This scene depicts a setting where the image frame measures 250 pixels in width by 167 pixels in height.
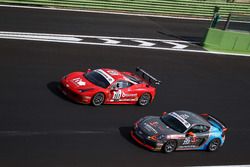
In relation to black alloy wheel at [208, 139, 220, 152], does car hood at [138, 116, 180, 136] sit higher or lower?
higher

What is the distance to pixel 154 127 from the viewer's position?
15.9 meters

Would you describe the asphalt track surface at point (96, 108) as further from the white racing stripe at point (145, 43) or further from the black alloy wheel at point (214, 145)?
the white racing stripe at point (145, 43)

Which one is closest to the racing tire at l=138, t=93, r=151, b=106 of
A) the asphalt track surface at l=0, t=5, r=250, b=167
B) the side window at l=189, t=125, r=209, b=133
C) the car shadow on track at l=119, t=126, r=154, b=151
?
the asphalt track surface at l=0, t=5, r=250, b=167

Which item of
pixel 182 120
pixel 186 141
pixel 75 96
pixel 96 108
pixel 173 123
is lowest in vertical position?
pixel 96 108

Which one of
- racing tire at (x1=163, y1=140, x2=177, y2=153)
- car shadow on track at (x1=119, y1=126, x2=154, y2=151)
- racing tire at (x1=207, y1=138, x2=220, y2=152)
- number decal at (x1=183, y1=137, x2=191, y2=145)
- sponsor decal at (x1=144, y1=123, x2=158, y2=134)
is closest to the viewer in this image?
racing tire at (x1=163, y1=140, x2=177, y2=153)

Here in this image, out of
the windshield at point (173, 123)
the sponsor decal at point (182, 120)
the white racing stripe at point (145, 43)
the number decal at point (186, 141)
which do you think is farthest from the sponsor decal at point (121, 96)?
the white racing stripe at point (145, 43)

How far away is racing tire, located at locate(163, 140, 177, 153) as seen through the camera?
15.6 m

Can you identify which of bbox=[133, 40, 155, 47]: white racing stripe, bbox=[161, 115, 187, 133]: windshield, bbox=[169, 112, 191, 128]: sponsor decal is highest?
bbox=[169, 112, 191, 128]: sponsor decal

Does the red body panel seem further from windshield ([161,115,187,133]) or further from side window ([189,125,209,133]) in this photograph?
side window ([189,125,209,133])

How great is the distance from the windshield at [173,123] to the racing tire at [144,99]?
2749 mm

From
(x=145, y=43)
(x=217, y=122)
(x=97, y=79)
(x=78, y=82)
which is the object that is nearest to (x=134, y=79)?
(x=97, y=79)

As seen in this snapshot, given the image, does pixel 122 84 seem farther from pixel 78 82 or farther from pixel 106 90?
pixel 78 82

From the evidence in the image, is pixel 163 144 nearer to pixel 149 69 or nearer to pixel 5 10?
pixel 149 69

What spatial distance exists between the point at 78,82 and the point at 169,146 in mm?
4994
